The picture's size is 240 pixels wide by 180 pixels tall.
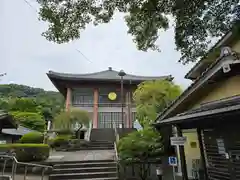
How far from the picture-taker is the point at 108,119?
2548cm

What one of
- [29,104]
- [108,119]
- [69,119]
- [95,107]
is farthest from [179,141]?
[29,104]

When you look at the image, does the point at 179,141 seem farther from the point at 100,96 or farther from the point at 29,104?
the point at 29,104

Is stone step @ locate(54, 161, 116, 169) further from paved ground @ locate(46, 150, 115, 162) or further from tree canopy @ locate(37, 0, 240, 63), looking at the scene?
tree canopy @ locate(37, 0, 240, 63)

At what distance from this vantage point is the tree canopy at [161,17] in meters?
4.38

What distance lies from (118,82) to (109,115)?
4.19 m

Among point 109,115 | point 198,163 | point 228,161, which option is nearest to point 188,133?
point 198,163

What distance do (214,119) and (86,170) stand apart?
5689mm

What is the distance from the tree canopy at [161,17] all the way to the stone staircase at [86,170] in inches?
221

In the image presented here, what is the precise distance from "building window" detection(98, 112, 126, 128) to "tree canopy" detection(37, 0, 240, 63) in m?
20.5

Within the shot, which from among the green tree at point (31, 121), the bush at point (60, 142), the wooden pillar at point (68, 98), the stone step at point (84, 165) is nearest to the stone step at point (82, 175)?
the stone step at point (84, 165)

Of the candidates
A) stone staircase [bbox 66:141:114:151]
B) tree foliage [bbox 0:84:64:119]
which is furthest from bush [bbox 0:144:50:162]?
tree foliage [bbox 0:84:64:119]

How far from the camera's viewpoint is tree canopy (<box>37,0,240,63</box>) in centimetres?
438

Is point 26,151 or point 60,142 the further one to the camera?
point 60,142

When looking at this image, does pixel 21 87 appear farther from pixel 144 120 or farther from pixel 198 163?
pixel 198 163
